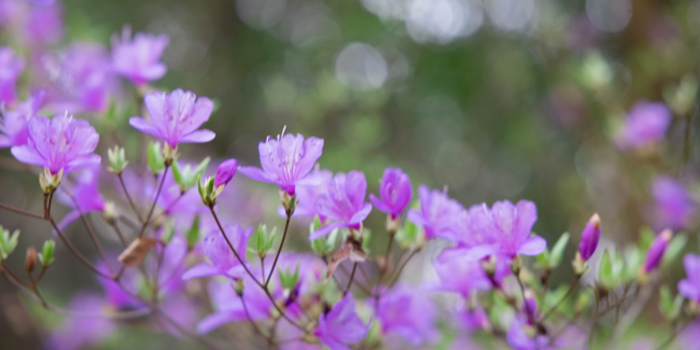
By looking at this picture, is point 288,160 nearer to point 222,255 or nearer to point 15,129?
point 222,255

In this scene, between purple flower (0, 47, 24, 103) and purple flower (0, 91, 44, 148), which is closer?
purple flower (0, 91, 44, 148)

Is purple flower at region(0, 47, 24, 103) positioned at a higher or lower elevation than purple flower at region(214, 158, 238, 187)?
lower

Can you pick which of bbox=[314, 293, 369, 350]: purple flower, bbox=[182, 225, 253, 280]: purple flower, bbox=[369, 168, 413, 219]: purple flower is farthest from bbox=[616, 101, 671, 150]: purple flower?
bbox=[182, 225, 253, 280]: purple flower

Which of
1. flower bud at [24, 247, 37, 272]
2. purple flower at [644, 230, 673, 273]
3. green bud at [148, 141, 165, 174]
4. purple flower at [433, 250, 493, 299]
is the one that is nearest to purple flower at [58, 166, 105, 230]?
flower bud at [24, 247, 37, 272]

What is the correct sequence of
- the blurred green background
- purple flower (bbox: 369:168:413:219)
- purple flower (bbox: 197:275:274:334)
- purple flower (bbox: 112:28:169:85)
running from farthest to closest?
the blurred green background
purple flower (bbox: 112:28:169:85)
purple flower (bbox: 197:275:274:334)
purple flower (bbox: 369:168:413:219)

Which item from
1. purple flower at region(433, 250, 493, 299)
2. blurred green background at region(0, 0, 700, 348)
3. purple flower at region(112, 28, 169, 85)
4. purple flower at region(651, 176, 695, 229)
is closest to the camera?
purple flower at region(433, 250, 493, 299)

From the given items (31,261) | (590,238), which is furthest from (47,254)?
(590,238)

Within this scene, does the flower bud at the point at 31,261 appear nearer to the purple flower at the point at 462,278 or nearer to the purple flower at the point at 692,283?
the purple flower at the point at 462,278

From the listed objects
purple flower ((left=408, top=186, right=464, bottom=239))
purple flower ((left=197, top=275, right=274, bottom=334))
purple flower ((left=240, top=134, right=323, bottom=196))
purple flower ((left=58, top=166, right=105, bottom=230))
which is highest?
purple flower ((left=240, top=134, right=323, bottom=196))

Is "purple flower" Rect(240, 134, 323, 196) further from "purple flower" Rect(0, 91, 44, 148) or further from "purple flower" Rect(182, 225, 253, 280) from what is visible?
"purple flower" Rect(0, 91, 44, 148)
